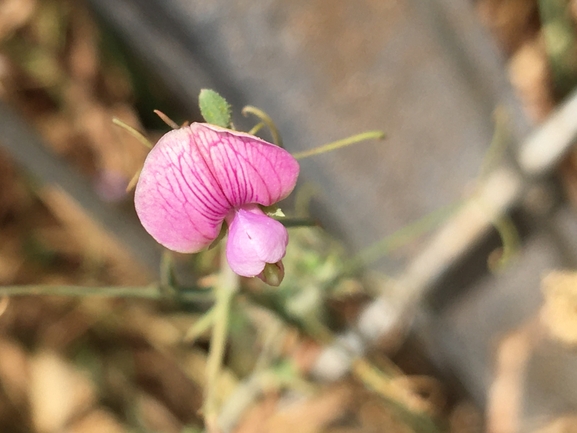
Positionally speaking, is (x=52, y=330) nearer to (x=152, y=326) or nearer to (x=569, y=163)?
(x=152, y=326)

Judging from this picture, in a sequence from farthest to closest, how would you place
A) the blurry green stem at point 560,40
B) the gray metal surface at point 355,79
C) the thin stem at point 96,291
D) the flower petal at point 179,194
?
the blurry green stem at point 560,40 → the gray metal surface at point 355,79 → the thin stem at point 96,291 → the flower petal at point 179,194

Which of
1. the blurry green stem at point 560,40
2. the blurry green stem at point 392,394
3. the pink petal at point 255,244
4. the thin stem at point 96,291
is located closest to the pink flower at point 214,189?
the pink petal at point 255,244

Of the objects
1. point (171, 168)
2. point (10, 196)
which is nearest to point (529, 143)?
point (171, 168)

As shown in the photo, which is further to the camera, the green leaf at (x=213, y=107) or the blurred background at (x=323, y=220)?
the blurred background at (x=323, y=220)

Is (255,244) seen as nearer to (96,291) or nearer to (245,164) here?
(245,164)

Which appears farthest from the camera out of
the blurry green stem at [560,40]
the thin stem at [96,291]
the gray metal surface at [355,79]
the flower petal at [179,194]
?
the blurry green stem at [560,40]

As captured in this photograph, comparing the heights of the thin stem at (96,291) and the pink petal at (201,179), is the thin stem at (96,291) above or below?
below

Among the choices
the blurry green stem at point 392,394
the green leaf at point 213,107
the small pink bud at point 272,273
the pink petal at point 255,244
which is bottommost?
the blurry green stem at point 392,394

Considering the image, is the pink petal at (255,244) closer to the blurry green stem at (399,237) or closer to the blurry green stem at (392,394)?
the blurry green stem at (399,237)
